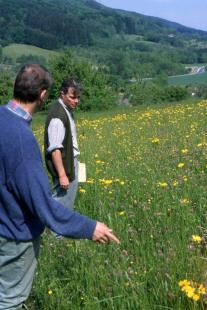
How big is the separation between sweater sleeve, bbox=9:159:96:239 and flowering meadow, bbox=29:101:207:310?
2.21 feet

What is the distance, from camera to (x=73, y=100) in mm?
5805

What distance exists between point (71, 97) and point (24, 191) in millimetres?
2869

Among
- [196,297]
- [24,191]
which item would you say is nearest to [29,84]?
[24,191]

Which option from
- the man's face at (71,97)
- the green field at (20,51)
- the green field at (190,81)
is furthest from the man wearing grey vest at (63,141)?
the green field at (20,51)

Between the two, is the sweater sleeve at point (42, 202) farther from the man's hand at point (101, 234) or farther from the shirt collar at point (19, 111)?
the shirt collar at point (19, 111)

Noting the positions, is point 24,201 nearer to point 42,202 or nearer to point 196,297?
point 42,202

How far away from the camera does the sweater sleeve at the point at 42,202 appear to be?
3.01m

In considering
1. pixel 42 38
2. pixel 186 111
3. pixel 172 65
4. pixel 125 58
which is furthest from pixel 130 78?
pixel 186 111

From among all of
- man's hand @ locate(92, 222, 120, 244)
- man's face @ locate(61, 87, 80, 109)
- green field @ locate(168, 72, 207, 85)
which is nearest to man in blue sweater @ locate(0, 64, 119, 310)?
man's hand @ locate(92, 222, 120, 244)

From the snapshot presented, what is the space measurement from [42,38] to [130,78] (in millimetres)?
45982

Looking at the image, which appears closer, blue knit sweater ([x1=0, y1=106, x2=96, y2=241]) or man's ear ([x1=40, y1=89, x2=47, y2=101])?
blue knit sweater ([x1=0, y1=106, x2=96, y2=241])

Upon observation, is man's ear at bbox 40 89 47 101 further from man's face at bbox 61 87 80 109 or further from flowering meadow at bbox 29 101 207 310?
man's face at bbox 61 87 80 109

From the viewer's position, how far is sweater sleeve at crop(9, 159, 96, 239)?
3012 mm

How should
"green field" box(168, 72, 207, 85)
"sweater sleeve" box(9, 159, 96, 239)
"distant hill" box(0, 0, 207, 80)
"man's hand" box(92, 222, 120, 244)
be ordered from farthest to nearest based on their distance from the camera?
"distant hill" box(0, 0, 207, 80), "green field" box(168, 72, 207, 85), "man's hand" box(92, 222, 120, 244), "sweater sleeve" box(9, 159, 96, 239)
